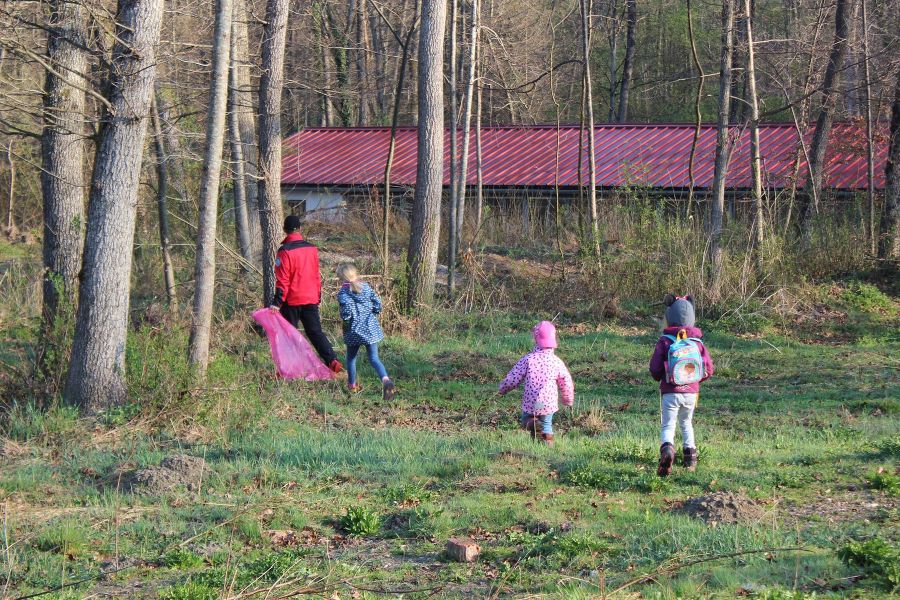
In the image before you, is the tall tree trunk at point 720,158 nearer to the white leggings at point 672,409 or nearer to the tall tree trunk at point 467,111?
the tall tree trunk at point 467,111

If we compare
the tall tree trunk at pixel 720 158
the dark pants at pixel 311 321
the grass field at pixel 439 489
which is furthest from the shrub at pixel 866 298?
the dark pants at pixel 311 321

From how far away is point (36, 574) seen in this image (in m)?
5.55

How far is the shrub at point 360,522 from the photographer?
20.2ft

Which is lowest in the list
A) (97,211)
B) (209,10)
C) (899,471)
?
(899,471)

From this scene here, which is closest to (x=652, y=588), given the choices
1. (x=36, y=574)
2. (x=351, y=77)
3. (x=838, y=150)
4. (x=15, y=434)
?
(x=36, y=574)

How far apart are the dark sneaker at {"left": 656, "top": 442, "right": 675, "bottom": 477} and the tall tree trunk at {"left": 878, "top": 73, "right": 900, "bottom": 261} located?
1175 cm

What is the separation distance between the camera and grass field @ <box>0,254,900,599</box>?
516 cm

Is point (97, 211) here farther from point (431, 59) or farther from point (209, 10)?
point (209, 10)

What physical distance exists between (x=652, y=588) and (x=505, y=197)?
20.2m

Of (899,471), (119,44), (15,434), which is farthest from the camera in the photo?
(119,44)

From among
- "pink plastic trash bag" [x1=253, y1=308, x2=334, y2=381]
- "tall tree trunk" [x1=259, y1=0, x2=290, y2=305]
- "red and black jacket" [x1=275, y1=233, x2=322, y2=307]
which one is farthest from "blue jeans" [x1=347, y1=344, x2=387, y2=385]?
"tall tree trunk" [x1=259, y1=0, x2=290, y2=305]

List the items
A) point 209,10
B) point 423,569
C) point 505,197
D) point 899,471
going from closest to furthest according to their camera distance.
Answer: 1. point 423,569
2. point 899,471
3. point 209,10
4. point 505,197

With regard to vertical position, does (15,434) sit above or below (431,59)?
below

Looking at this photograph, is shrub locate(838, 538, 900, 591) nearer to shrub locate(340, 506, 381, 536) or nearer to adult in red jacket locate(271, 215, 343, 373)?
shrub locate(340, 506, 381, 536)
